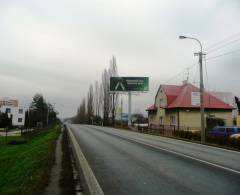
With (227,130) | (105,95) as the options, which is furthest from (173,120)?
(105,95)

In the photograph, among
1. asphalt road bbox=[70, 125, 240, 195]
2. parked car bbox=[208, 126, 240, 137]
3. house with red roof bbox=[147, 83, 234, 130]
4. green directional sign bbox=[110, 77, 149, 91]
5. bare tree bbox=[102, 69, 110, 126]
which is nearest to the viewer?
asphalt road bbox=[70, 125, 240, 195]

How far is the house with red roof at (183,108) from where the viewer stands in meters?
47.2

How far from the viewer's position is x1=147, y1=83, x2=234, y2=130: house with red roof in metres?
47.2

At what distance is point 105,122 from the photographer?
81.3 m

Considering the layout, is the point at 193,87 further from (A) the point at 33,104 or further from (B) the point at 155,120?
(A) the point at 33,104

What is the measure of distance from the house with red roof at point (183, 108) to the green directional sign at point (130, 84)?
847 centimetres

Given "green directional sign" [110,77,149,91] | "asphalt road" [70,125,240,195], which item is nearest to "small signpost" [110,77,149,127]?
"green directional sign" [110,77,149,91]

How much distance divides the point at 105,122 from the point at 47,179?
7221 centimetres

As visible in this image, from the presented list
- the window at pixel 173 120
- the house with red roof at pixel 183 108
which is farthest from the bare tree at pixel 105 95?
the window at pixel 173 120

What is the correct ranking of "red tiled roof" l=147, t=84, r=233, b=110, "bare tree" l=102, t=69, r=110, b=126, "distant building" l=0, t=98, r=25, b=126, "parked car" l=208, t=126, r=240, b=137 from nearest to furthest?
"parked car" l=208, t=126, r=240, b=137, "red tiled roof" l=147, t=84, r=233, b=110, "bare tree" l=102, t=69, r=110, b=126, "distant building" l=0, t=98, r=25, b=126

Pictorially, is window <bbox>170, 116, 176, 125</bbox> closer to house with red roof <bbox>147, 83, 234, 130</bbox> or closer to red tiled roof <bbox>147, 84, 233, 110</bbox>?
house with red roof <bbox>147, 83, 234, 130</bbox>

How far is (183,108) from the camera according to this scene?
47.2m

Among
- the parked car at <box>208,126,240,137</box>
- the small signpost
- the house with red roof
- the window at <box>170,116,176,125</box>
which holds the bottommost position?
the parked car at <box>208,126,240,137</box>

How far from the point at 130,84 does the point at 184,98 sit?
18.2 meters
